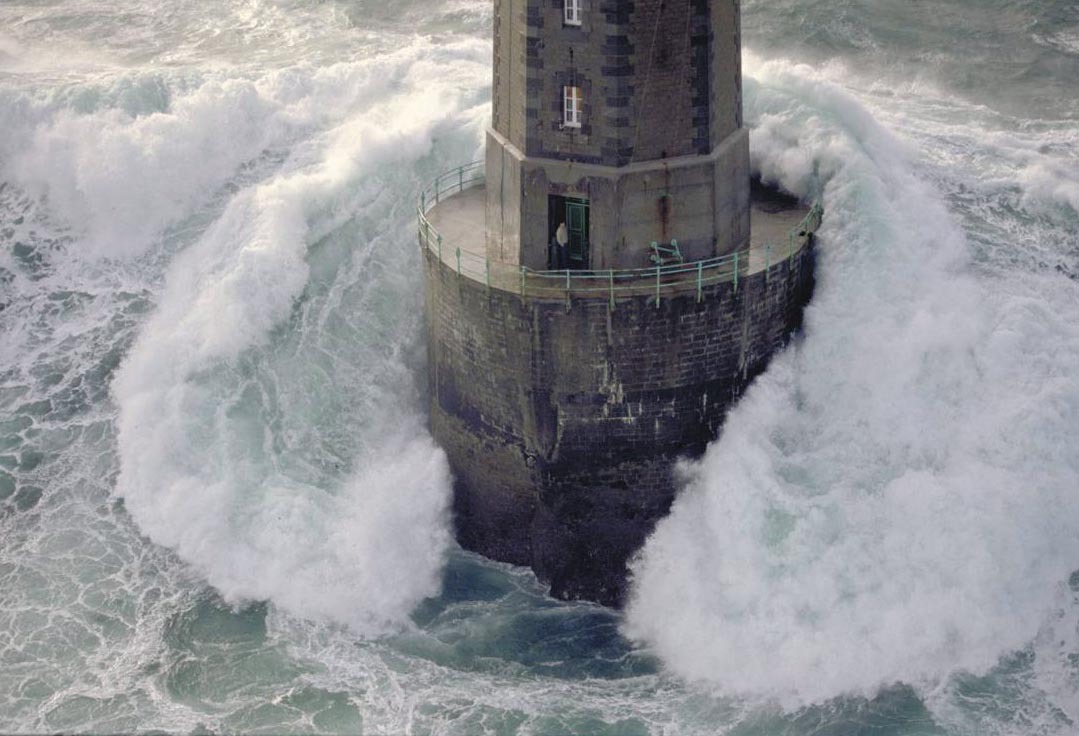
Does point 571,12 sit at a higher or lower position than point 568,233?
higher

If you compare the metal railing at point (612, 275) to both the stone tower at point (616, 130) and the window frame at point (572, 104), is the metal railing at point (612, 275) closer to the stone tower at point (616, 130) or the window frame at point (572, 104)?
the stone tower at point (616, 130)

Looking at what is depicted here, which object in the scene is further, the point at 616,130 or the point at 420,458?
the point at 420,458

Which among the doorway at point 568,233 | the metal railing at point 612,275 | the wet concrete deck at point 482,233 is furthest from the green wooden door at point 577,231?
the wet concrete deck at point 482,233

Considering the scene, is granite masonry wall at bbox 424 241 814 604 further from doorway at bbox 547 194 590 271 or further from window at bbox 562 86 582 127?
window at bbox 562 86 582 127

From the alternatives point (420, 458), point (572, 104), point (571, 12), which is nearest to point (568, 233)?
point (572, 104)

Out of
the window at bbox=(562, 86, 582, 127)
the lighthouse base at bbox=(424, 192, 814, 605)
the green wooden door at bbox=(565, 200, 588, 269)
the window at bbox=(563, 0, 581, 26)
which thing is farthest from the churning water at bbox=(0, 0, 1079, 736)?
the window at bbox=(563, 0, 581, 26)

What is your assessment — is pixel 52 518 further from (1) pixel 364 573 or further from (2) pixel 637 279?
(2) pixel 637 279

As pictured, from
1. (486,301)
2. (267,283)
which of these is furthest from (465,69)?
(486,301)

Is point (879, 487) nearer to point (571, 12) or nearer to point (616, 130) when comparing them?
point (616, 130)
